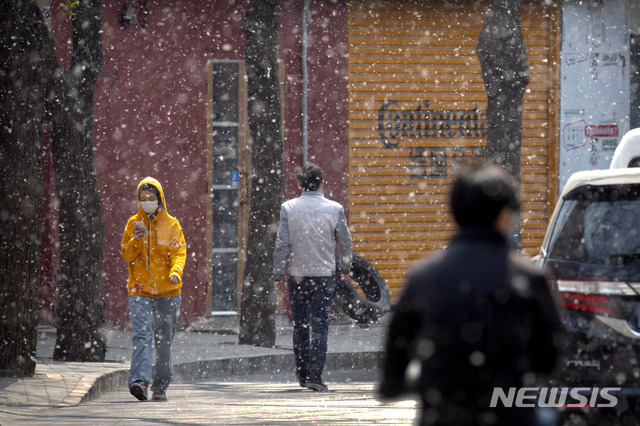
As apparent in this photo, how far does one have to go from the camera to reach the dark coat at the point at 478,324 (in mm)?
3566

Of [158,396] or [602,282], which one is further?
[158,396]

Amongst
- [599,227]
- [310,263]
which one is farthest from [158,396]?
[599,227]

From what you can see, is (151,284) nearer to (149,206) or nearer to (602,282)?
(149,206)

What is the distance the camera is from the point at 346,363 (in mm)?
13438

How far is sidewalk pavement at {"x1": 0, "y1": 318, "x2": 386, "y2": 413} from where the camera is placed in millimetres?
9713

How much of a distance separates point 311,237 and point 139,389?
2010 millimetres

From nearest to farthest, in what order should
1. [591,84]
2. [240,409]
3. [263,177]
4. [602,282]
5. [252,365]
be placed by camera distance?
[602,282] → [240,409] → [252,365] → [263,177] → [591,84]

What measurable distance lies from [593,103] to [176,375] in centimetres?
901

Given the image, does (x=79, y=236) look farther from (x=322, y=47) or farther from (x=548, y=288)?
(x=548, y=288)

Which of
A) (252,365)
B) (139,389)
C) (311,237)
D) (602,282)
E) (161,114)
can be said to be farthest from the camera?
(161,114)

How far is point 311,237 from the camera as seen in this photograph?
34.4ft

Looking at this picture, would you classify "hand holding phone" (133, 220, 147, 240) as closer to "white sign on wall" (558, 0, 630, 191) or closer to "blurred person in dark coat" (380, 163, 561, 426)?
"blurred person in dark coat" (380, 163, 561, 426)

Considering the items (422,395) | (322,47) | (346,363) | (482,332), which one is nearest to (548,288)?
(482,332)

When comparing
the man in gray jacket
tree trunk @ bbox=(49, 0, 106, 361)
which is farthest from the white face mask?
tree trunk @ bbox=(49, 0, 106, 361)
